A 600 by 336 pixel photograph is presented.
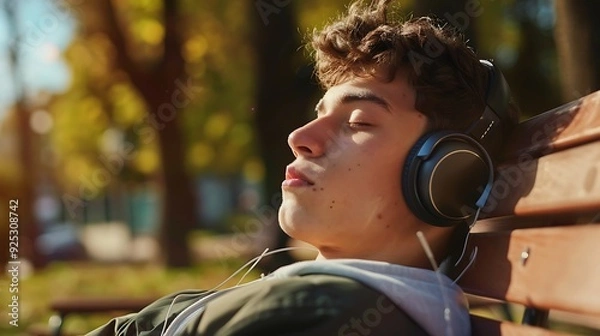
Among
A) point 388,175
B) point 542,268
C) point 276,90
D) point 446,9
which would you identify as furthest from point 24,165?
point 542,268

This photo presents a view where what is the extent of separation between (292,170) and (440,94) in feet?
1.28

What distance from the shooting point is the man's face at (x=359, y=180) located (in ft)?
7.58

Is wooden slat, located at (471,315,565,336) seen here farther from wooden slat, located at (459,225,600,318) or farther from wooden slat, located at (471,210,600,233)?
wooden slat, located at (471,210,600,233)

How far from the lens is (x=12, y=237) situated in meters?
5.91

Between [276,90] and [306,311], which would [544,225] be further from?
[276,90]

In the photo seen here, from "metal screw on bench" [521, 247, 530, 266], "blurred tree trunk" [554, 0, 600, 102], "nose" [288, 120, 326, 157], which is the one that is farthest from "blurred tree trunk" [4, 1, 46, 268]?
"metal screw on bench" [521, 247, 530, 266]

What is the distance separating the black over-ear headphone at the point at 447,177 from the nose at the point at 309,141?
0.69 ft

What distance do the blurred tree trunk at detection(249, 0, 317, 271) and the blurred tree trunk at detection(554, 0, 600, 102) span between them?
20.1 ft

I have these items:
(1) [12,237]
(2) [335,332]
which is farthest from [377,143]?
(1) [12,237]

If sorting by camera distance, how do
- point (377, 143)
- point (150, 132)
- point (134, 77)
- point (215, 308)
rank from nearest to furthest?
point (215, 308)
point (377, 143)
point (134, 77)
point (150, 132)

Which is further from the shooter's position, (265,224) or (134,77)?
(134,77)

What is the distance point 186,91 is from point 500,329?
42.3 feet

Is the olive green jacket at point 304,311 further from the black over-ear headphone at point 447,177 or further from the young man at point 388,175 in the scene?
the black over-ear headphone at point 447,177

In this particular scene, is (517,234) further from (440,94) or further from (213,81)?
(213,81)
